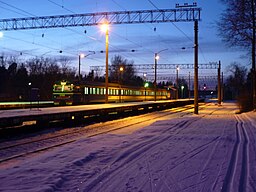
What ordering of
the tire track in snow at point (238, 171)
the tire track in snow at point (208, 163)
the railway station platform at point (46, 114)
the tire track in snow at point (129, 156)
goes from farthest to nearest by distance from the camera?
the railway station platform at point (46, 114) < the tire track in snow at point (129, 156) < the tire track in snow at point (208, 163) < the tire track in snow at point (238, 171)

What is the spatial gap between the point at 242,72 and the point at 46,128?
97.9 m

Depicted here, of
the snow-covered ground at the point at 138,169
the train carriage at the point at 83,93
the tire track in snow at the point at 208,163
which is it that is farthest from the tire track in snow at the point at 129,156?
the train carriage at the point at 83,93

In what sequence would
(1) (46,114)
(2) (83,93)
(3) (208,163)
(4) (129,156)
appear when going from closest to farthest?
(3) (208,163) < (4) (129,156) < (1) (46,114) < (2) (83,93)

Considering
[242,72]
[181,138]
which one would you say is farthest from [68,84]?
[242,72]

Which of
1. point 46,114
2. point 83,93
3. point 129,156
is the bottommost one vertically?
point 129,156

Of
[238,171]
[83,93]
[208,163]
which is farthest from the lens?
[83,93]

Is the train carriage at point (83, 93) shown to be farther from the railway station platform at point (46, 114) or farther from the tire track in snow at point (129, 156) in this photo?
the tire track in snow at point (129, 156)

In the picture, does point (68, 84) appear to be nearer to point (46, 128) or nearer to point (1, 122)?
point (46, 128)

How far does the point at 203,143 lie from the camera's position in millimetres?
13672

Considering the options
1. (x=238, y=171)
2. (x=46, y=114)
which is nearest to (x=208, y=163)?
(x=238, y=171)

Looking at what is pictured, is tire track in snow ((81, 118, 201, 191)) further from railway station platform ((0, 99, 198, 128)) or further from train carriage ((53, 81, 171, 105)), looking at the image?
train carriage ((53, 81, 171, 105))

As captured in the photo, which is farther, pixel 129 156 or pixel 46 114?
pixel 46 114

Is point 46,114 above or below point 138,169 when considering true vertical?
above

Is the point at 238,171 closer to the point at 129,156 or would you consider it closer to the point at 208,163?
the point at 208,163
